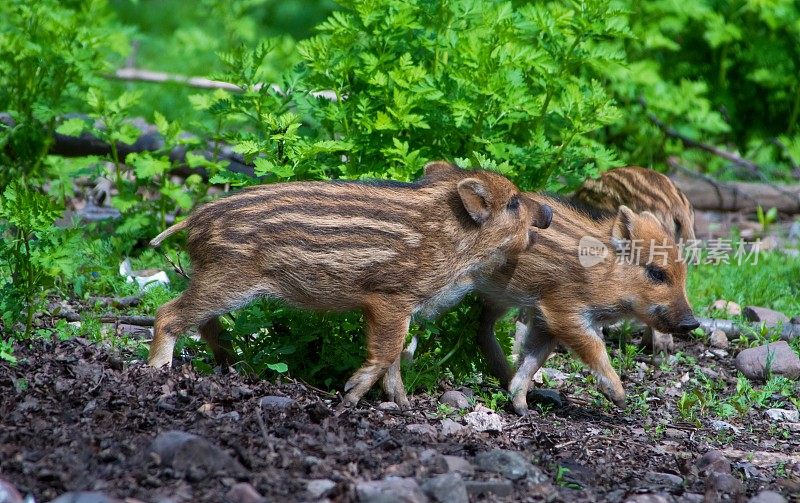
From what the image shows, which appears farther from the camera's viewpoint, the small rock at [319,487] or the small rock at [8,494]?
the small rock at [319,487]

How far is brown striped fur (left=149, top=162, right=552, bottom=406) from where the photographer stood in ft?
18.2

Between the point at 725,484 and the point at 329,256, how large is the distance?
2082 millimetres

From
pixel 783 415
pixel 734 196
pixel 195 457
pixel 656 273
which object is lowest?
pixel 734 196

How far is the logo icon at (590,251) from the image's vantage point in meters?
6.10

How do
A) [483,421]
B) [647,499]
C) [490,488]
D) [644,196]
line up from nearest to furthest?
1. [490,488]
2. [647,499]
3. [483,421]
4. [644,196]

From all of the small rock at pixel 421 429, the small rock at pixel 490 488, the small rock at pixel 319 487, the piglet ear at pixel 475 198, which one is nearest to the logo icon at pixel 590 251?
the piglet ear at pixel 475 198

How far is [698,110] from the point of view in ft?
33.0

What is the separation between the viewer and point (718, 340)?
23.9 feet

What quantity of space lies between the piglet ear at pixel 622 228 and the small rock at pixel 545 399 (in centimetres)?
87

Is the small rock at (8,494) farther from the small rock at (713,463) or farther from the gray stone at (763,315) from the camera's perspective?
the gray stone at (763,315)

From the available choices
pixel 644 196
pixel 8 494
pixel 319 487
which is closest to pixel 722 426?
pixel 644 196

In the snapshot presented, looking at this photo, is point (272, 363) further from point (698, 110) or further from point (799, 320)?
point (698, 110)

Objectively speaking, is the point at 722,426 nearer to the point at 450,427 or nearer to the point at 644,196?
the point at 450,427

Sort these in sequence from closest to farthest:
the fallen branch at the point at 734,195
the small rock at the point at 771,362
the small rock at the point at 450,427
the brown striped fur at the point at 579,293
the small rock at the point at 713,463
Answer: the small rock at the point at 713,463 → the small rock at the point at 450,427 → the brown striped fur at the point at 579,293 → the small rock at the point at 771,362 → the fallen branch at the point at 734,195
